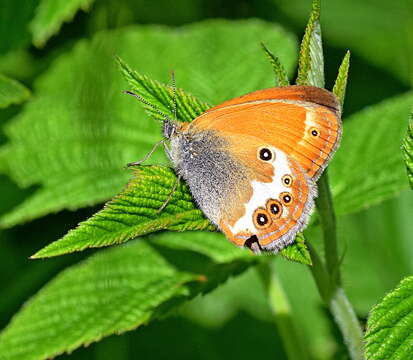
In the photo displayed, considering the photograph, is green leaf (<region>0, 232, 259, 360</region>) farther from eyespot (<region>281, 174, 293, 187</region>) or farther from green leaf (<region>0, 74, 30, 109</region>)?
green leaf (<region>0, 74, 30, 109</region>)

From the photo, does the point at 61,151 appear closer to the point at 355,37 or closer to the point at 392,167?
the point at 392,167

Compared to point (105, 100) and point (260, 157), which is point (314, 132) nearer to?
point (260, 157)

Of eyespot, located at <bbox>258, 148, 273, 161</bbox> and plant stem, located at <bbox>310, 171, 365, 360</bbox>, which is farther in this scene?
eyespot, located at <bbox>258, 148, 273, 161</bbox>

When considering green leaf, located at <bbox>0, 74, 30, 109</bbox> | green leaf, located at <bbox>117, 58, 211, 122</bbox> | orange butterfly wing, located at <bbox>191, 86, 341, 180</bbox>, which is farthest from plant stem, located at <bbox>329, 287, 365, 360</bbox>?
green leaf, located at <bbox>0, 74, 30, 109</bbox>

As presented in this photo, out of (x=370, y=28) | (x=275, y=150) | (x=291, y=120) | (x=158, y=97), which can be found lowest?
(x=370, y=28)

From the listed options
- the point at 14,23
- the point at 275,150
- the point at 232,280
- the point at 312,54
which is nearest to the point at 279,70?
the point at 312,54

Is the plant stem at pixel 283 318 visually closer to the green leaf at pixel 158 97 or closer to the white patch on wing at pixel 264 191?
the white patch on wing at pixel 264 191
